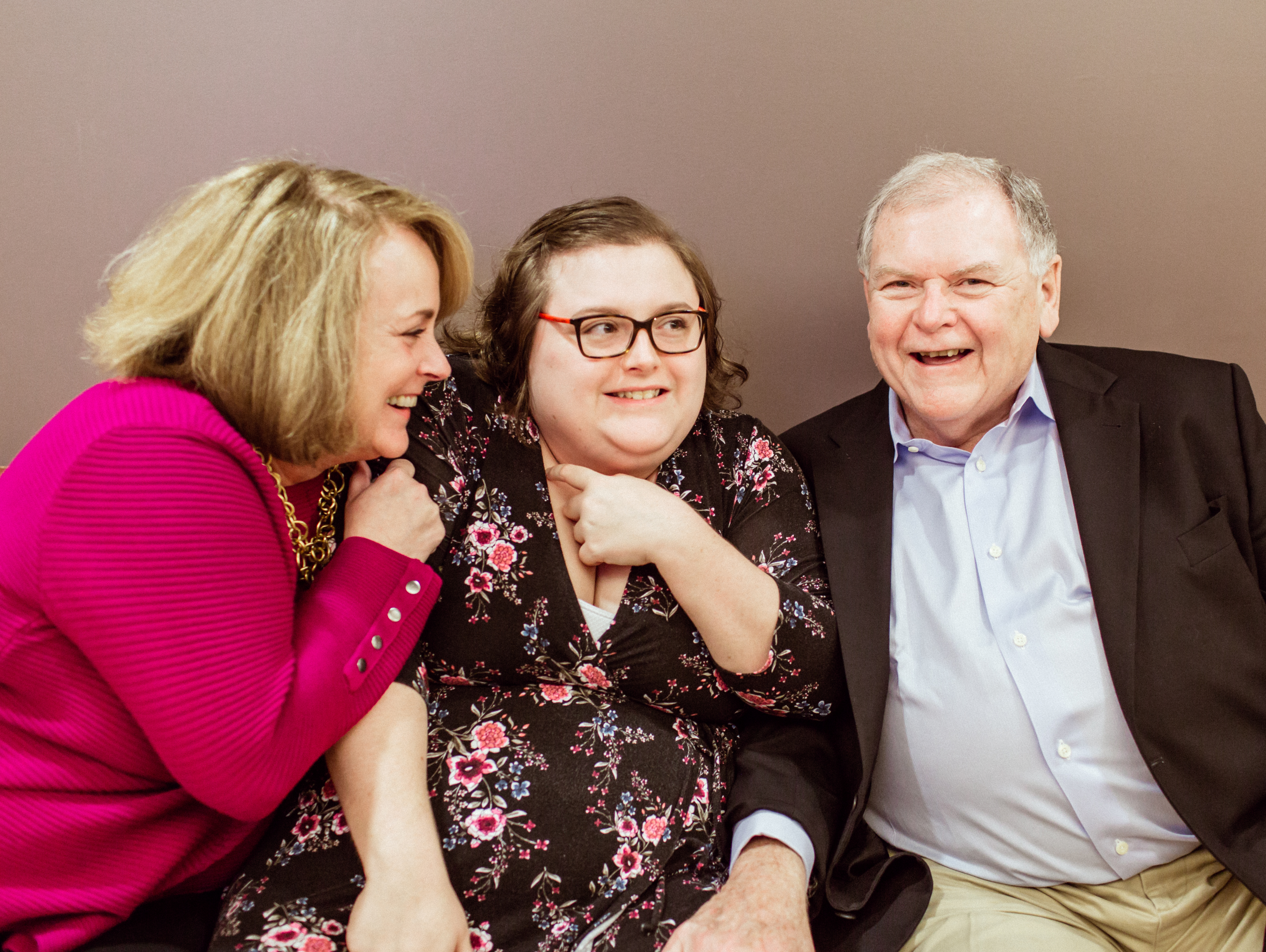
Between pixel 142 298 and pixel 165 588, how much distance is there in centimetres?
45

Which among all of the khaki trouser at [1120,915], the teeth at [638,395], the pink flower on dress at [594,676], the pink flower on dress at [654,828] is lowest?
the khaki trouser at [1120,915]

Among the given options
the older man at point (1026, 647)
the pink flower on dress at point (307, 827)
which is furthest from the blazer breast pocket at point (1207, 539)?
the pink flower on dress at point (307, 827)

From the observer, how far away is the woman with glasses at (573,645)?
153cm

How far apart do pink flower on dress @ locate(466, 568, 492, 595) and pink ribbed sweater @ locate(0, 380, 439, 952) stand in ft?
0.76

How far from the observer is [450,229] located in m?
1.57

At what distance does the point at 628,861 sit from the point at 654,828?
0.23 ft

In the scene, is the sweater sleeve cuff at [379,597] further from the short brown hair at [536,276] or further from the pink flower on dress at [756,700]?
the pink flower on dress at [756,700]

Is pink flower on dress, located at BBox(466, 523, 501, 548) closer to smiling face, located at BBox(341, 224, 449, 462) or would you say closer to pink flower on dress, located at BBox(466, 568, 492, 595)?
pink flower on dress, located at BBox(466, 568, 492, 595)

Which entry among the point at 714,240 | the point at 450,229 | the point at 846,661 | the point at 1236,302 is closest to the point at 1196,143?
the point at 1236,302

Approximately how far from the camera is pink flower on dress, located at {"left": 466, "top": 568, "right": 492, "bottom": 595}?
5.64 feet

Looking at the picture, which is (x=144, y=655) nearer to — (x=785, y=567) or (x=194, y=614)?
(x=194, y=614)

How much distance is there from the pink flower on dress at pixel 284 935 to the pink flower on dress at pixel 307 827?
0.44 ft

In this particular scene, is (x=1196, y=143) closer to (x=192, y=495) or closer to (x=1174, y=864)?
(x=1174, y=864)

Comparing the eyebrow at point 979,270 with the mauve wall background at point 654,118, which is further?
the mauve wall background at point 654,118
